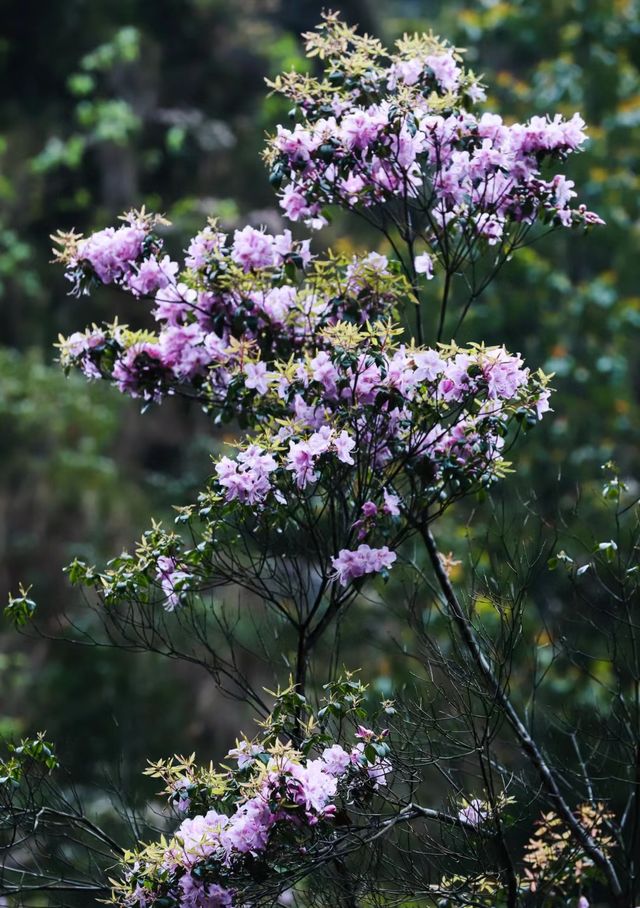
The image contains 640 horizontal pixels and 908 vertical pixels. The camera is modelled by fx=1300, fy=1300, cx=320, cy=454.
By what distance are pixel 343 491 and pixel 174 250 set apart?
821 centimetres

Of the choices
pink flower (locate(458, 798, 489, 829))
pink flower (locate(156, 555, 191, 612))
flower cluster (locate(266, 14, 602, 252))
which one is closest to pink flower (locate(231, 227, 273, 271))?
flower cluster (locate(266, 14, 602, 252))

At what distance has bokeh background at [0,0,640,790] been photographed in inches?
439

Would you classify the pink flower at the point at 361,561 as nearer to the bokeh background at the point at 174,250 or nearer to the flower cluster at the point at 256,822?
the flower cluster at the point at 256,822

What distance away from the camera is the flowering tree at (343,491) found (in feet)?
12.5

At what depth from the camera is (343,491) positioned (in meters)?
4.61

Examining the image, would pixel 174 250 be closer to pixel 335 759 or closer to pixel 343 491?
pixel 343 491

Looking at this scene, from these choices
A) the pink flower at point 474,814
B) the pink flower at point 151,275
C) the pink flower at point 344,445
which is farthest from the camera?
the pink flower at point 151,275

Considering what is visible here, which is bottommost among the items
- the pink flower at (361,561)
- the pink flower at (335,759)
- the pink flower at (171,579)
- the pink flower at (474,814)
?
the pink flower at (474,814)

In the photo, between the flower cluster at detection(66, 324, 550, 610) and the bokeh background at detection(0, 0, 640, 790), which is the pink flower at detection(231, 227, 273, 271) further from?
the bokeh background at detection(0, 0, 640, 790)

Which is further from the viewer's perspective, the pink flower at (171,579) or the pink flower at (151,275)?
the pink flower at (151,275)

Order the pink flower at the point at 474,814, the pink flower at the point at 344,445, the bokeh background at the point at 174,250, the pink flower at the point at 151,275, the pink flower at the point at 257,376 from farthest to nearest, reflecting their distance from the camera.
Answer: the bokeh background at the point at 174,250 < the pink flower at the point at 151,275 < the pink flower at the point at 257,376 < the pink flower at the point at 344,445 < the pink flower at the point at 474,814

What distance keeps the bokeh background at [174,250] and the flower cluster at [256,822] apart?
5.45 meters

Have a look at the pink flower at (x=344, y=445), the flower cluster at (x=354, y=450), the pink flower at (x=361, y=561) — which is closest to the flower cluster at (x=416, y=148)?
the flower cluster at (x=354, y=450)

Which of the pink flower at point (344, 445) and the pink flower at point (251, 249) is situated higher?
the pink flower at point (251, 249)
